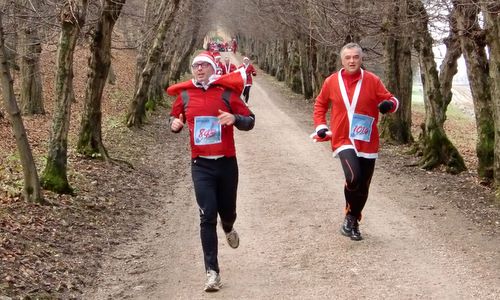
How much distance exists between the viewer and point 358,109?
7.25m

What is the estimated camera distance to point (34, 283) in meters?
6.17

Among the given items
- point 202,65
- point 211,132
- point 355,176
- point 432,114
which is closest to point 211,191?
point 211,132

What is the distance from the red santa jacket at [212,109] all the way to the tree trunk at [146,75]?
12510 millimetres

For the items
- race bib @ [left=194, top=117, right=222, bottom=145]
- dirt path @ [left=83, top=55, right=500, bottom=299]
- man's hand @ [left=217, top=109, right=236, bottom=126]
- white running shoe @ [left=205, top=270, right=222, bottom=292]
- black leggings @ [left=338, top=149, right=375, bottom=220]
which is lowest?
dirt path @ [left=83, top=55, right=500, bottom=299]

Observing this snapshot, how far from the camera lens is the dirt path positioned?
6.02 metres

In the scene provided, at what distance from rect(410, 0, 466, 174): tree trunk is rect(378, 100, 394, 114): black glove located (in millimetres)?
6344

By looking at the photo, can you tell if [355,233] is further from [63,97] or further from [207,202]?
[63,97]

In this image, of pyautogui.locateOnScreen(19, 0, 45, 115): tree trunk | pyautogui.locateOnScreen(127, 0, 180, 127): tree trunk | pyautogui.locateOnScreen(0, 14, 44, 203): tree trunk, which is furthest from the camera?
pyautogui.locateOnScreen(19, 0, 45, 115): tree trunk

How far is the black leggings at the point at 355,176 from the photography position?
23.7 ft

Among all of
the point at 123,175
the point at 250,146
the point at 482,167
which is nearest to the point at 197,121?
the point at 123,175

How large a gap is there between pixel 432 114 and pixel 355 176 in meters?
7.30

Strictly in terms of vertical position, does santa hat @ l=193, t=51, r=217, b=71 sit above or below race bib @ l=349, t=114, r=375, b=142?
above

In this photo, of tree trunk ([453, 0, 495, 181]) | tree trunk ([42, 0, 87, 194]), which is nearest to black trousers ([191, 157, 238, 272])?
tree trunk ([42, 0, 87, 194])

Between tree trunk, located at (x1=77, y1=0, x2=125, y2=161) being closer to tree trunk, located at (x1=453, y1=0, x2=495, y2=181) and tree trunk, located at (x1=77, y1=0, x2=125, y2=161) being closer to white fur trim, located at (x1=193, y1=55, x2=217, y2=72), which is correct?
tree trunk, located at (x1=453, y1=0, x2=495, y2=181)
